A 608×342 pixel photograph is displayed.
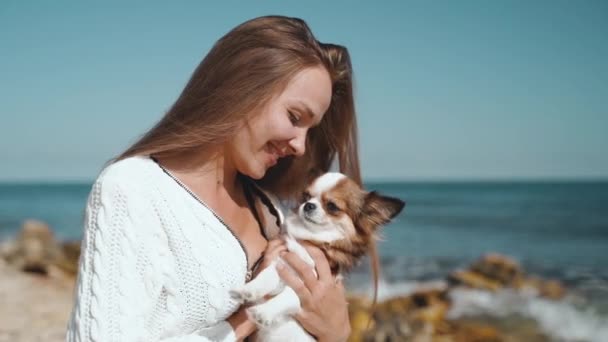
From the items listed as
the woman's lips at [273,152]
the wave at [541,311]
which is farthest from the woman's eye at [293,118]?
the wave at [541,311]

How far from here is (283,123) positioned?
1944mm

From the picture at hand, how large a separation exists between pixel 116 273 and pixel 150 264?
0.10m

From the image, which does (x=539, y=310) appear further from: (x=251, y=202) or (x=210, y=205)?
(x=210, y=205)

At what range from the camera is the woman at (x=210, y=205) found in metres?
1.63

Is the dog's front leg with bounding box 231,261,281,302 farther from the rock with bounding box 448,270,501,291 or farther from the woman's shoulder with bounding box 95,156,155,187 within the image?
the rock with bounding box 448,270,501,291

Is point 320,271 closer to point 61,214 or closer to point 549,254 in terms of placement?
point 549,254

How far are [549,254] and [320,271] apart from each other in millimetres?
15000

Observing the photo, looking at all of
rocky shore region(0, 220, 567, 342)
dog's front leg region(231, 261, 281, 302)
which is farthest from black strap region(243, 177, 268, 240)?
rocky shore region(0, 220, 567, 342)

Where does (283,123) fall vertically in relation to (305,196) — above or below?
above

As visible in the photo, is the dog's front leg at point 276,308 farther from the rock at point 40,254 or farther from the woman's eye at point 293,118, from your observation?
the rock at point 40,254

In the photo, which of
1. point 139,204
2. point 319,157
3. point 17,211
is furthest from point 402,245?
point 17,211

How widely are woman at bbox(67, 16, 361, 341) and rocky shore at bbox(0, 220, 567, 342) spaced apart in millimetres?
3605

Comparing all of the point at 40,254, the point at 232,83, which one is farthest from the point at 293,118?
the point at 40,254

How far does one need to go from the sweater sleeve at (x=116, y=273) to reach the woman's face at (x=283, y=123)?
431 millimetres
